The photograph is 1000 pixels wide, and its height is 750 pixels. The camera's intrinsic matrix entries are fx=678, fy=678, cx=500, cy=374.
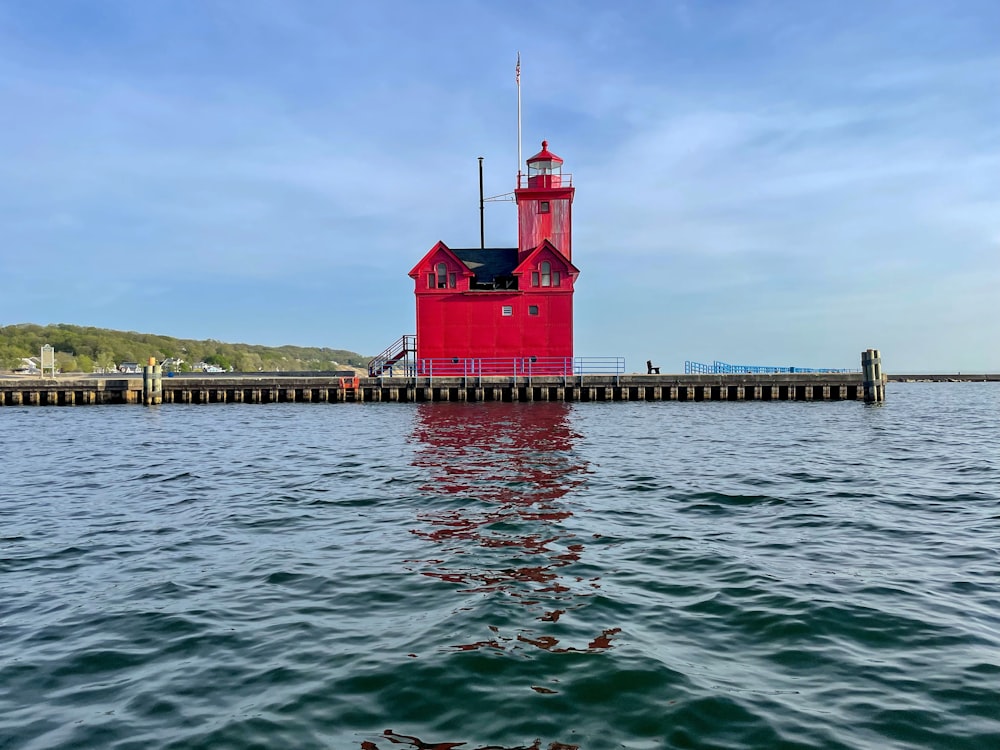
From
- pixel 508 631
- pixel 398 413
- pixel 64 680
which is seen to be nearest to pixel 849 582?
pixel 508 631

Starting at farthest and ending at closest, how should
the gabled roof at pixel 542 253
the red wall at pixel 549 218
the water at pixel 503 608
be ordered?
the red wall at pixel 549 218, the gabled roof at pixel 542 253, the water at pixel 503 608

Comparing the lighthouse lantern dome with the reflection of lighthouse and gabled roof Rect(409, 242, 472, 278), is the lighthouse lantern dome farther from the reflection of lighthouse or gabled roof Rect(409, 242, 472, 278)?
the reflection of lighthouse

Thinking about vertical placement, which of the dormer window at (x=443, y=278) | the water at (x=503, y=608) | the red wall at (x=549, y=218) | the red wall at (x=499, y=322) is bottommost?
the water at (x=503, y=608)

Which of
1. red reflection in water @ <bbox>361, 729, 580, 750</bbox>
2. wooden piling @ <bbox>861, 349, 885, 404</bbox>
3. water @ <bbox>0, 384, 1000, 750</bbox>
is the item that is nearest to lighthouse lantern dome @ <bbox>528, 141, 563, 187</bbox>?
wooden piling @ <bbox>861, 349, 885, 404</bbox>

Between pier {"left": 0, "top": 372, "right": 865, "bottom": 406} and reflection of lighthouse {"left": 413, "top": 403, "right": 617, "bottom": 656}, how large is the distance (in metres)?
19.2

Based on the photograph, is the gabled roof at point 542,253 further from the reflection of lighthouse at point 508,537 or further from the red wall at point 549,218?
the reflection of lighthouse at point 508,537

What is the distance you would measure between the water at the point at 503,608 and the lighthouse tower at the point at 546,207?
3028cm

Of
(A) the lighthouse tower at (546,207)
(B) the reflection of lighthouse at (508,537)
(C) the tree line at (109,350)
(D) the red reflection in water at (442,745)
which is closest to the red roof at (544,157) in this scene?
(A) the lighthouse tower at (546,207)

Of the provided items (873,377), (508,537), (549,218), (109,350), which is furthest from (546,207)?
(109,350)

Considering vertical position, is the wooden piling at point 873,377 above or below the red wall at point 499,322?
below

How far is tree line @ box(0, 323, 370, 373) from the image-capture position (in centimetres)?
11988

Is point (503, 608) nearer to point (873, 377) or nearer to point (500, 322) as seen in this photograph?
point (500, 322)

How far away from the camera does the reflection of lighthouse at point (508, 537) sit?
6.34 meters

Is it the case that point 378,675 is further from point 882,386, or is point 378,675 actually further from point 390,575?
point 882,386
